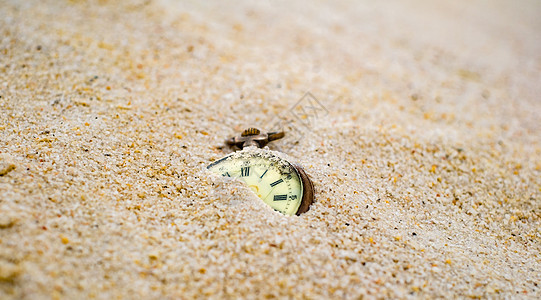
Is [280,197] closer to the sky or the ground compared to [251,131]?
closer to the ground

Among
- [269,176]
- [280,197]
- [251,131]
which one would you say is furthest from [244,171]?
[251,131]

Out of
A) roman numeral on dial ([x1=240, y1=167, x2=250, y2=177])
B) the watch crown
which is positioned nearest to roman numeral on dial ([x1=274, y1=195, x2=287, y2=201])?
roman numeral on dial ([x1=240, y1=167, x2=250, y2=177])

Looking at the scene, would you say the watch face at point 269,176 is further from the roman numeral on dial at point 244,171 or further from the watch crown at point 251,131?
the watch crown at point 251,131

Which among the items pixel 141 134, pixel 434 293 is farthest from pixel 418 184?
pixel 141 134

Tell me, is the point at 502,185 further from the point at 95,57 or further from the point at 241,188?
the point at 95,57

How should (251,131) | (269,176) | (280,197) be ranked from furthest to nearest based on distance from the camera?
(251,131)
(269,176)
(280,197)

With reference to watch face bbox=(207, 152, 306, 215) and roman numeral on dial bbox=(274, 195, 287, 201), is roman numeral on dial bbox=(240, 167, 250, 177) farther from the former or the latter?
roman numeral on dial bbox=(274, 195, 287, 201)

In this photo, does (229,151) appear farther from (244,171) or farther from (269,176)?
(269,176)

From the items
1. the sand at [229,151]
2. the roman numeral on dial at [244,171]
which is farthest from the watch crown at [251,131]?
the roman numeral on dial at [244,171]
